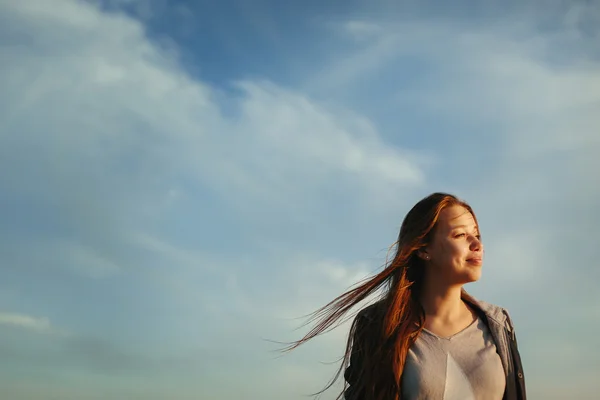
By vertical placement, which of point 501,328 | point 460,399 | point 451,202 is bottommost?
point 460,399

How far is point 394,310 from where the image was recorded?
7.33 meters

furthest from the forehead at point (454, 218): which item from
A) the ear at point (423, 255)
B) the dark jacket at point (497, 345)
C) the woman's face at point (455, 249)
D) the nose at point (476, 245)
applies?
the dark jacket at point (497, 345)

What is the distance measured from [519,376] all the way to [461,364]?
54 cm

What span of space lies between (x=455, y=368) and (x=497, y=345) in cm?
50

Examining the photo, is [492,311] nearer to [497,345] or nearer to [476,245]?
[497,345]

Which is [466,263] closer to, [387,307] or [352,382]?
[387,307]

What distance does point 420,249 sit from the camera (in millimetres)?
7484

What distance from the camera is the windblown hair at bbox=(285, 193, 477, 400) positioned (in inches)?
272

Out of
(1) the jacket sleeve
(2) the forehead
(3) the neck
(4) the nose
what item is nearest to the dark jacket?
(1) the jacket sleeve

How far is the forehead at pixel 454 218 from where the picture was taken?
729 cm

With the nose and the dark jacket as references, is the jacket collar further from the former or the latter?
the nose

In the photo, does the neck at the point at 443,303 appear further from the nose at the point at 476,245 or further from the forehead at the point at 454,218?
the forehead at the point at 454,218

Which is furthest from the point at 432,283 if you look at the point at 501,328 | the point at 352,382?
the point at 352,382

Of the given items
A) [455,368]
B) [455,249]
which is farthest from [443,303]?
[455,368]
